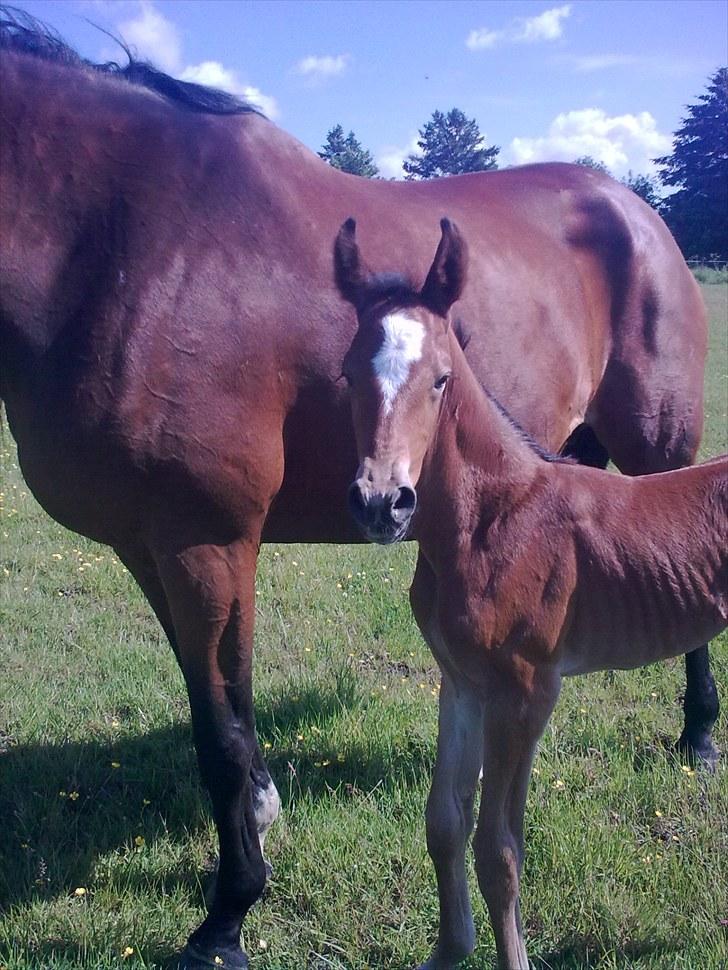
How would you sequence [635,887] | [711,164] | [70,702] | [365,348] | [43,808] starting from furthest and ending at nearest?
[711,164] < [70,702] < [43,808] < [635,887] < [365,348]

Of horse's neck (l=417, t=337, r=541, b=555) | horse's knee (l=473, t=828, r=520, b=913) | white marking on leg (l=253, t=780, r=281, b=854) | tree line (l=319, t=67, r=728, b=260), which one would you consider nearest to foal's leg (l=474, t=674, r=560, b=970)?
horse's knee (l=473, t=828, r=520, b=913)

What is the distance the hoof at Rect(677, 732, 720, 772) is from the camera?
3164 mm

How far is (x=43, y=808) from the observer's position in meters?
2.95

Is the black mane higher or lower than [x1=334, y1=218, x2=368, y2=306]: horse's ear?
lower

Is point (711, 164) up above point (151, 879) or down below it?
above

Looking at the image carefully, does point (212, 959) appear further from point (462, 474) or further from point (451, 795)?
point (462, 474)

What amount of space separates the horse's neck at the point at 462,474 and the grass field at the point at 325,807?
1.18 m

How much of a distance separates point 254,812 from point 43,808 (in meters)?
0.86

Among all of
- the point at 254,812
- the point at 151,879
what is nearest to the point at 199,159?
the point at 254,812

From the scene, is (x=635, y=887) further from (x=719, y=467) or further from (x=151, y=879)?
(x=151, y=879)

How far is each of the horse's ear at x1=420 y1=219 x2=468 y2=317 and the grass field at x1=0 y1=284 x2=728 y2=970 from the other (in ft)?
5.78

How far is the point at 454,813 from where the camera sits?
229 centimetres

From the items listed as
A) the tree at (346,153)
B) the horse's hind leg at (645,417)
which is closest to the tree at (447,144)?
the tree at (346,153)

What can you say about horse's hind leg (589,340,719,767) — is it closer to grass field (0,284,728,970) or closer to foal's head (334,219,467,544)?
grass field (0,284,728,970)
